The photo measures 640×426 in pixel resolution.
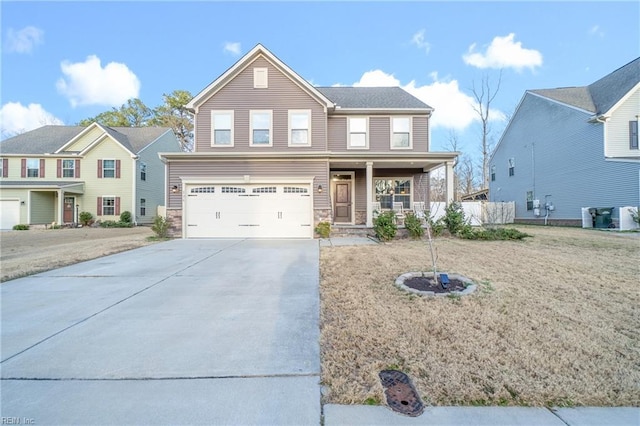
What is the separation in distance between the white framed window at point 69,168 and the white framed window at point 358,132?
788 inches

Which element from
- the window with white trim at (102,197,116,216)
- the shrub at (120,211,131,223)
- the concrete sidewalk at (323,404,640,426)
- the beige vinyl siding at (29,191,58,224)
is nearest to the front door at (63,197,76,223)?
the beige vinyl siding at (29,191,58,224)

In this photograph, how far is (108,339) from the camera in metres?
3.16

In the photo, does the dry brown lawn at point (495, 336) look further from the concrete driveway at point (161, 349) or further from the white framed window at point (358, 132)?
the white framed window at point (358, 132)

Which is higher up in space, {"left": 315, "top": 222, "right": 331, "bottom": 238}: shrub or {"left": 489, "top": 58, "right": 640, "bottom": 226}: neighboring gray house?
{"left": 489, "top": 58, "right": 640, "bottom": 226}: neighboring gray house

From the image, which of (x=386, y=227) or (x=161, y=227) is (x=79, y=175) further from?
(x=386, y=227)

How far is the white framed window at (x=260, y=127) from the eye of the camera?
41.6 feet

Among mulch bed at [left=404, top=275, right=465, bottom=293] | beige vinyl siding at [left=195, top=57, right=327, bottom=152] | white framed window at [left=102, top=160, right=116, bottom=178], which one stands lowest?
mulch bed at [left=404, top=275, right=465, bottom=293]

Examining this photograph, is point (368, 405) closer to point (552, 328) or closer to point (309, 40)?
point (552, 328)

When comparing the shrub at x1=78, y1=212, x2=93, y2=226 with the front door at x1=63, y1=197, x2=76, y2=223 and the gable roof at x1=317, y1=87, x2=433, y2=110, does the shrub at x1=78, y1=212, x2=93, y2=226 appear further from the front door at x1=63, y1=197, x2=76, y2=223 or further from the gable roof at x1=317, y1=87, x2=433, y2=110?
the gable roof at x1=317, y1=87, x2=433, y2=110

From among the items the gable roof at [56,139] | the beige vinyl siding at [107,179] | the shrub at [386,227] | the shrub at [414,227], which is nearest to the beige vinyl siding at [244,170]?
the shrub at [386,227]

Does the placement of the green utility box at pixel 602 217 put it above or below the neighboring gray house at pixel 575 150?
below

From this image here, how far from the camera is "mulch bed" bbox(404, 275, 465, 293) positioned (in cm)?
444

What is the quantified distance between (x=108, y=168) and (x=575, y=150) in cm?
2968

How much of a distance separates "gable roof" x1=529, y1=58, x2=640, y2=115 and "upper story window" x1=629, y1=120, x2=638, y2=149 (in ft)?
4.73
